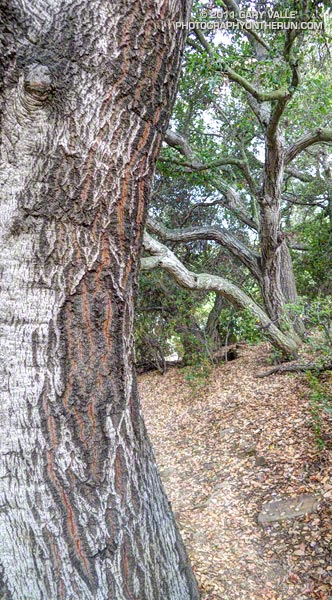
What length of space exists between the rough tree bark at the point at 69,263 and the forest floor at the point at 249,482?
105cm

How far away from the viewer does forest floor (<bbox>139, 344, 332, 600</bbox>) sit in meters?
2.32

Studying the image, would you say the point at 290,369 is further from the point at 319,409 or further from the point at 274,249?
the point at 274,249

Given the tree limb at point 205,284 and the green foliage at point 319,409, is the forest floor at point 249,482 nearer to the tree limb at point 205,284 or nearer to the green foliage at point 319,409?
the green foliage at point 319,409

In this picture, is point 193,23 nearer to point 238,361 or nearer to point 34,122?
point 34,122

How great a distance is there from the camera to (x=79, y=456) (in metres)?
1.48

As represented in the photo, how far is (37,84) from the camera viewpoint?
1340 millimetres

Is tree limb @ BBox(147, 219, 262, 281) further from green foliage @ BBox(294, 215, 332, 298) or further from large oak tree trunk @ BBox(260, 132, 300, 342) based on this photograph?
green foliage @ BBox(294, 215, 332, 298)

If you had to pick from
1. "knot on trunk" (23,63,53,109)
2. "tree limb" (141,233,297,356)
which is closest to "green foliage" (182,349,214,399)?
"tree limb" (141,233,297,356)

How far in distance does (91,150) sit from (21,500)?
1.25m

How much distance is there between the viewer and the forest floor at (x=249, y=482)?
2316 mm

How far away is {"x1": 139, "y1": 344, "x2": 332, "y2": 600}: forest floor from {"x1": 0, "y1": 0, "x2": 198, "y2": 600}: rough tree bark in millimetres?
1052

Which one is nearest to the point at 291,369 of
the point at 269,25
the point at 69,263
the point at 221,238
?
the point at 221,238

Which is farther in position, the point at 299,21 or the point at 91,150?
the point at 299,21

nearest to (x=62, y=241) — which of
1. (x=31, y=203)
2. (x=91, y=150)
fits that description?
(x=31, y=203)
